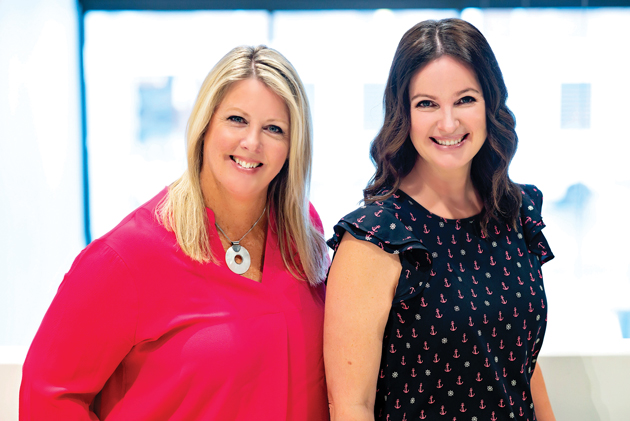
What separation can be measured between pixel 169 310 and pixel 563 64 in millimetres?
4361

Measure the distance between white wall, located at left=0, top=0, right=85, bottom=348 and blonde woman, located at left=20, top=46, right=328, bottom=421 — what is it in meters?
2.44

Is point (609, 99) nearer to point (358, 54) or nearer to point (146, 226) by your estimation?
point (358, 54)

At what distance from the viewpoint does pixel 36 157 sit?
12.0ft

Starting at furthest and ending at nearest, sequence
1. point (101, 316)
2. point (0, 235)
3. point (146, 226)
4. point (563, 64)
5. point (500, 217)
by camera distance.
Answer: point (563, 64) → point (0, 235) → point (500, 217) → point (146, 226) → point (101, 316)

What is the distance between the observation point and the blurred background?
14.6 feet

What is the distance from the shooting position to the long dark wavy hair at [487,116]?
1360 millimetres

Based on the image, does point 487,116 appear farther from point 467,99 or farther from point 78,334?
point 78,334

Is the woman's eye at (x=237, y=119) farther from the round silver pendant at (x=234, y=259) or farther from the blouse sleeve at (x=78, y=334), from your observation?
the blouse sleeve at (x=78, y=334)

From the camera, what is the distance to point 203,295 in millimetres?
1327

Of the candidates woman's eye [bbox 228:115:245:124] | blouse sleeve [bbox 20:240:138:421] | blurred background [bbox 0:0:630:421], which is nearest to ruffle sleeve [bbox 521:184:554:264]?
woman's eye [bbox 228:115:245:124]

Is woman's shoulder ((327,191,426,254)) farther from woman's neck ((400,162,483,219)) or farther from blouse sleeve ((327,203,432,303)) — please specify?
woman's neck ((400,162,483,219))

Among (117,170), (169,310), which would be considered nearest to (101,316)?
(169,310)

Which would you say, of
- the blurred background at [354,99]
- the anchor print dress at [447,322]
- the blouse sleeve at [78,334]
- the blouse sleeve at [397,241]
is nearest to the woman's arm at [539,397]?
the anchor print dress at [447,322]

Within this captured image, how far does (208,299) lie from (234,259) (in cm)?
14
